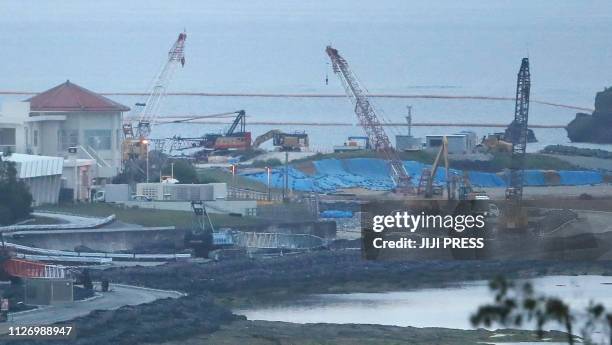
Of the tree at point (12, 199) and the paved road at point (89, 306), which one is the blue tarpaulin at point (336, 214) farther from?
the paved road at point (89, 306)

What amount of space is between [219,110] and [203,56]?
4279 cm

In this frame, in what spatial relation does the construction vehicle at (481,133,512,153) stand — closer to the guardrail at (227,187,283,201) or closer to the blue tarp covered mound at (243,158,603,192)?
the blue tarp covered mound at (243,158,603,192)

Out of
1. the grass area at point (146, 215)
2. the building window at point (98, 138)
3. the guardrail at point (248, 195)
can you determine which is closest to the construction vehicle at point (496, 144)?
the guardrail at point (248, 195)

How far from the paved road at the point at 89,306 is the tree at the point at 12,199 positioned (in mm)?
4092

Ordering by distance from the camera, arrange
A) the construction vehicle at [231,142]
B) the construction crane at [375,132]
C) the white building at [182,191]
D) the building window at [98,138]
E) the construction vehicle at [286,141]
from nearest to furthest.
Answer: the white building at [182,191], the building window at [98,138], the construction crane at [375,132], the construction vehicle at [286,141], the construction vehicle at [231,142]

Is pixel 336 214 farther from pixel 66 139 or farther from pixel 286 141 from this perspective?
pixel 286 141

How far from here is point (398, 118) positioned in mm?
45875

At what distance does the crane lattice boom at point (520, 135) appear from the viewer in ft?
→ 72.2

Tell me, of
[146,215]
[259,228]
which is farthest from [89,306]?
[146,215]

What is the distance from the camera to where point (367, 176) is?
2688 centimetres

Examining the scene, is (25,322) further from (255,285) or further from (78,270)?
(255,285)

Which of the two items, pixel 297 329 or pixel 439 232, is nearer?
pixel 297 329

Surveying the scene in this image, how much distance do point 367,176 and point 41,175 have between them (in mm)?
7453

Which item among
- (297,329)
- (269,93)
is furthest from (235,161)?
(269,93)
